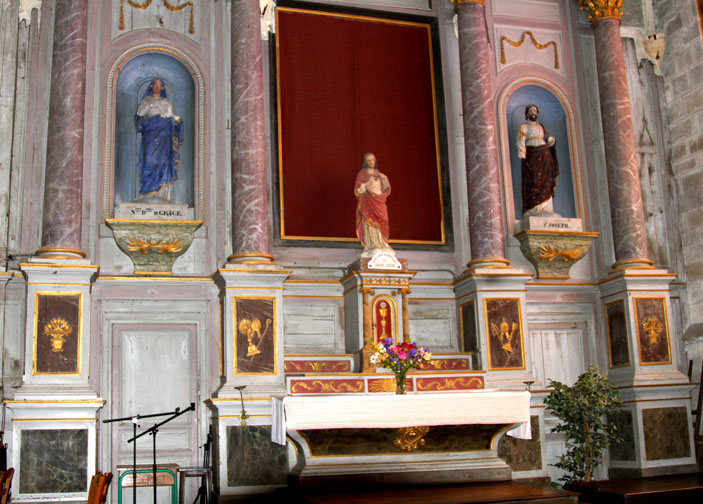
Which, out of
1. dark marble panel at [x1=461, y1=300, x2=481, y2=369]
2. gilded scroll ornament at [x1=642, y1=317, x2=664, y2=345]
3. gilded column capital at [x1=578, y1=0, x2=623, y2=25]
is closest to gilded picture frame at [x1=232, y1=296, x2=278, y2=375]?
dark marble panel at [x1=461, y1=300, x2=481, y2=369]

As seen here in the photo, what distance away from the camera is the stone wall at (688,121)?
502 inches

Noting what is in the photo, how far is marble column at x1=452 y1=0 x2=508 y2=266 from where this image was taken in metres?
11.6

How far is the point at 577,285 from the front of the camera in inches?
484

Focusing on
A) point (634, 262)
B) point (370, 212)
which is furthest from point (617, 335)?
point (370, 212)

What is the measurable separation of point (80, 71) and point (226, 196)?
245 centimetres

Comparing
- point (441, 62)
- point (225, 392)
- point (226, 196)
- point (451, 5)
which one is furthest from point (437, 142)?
point (225, 392)

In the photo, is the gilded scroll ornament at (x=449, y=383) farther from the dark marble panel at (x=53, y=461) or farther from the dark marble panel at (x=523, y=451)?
the dark marble panel at (x=53, y=461)

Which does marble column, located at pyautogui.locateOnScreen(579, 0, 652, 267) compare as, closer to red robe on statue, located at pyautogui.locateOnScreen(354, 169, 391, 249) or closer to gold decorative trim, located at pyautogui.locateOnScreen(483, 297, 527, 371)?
gold decorative trim, located at pyautogui.locateOnScreen(483, 297, 527, 371)

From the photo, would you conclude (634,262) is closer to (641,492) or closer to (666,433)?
(666,433)

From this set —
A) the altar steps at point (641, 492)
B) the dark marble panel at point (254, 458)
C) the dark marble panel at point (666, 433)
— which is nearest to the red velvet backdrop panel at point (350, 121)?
the dark marble panel at point (254, 458)

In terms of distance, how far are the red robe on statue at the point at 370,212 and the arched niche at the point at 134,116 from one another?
216 cm

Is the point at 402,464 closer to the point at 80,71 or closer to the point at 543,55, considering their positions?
the point at 80,71

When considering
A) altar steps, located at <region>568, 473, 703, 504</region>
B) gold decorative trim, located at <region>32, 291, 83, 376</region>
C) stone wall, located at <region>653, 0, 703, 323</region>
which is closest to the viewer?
altar steps, located at <region>568, 473, 703, 504</region>

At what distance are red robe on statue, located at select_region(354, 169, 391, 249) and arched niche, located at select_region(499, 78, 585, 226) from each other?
231cm
